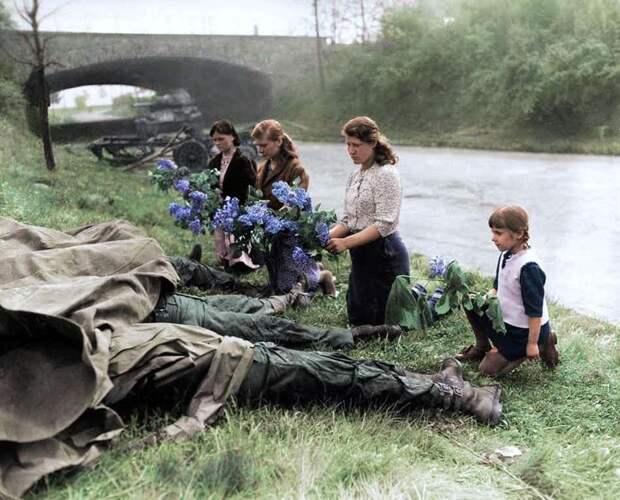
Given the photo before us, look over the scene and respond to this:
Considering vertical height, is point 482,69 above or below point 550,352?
above

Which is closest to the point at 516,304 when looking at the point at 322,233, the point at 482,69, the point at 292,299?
the point at 322,233

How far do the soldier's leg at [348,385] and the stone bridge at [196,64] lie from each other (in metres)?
20.2

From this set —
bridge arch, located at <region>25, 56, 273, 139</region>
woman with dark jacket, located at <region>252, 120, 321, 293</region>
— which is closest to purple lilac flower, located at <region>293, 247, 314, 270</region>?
woman with dark jacket, located at <region>252, 120, 321, 293</region>

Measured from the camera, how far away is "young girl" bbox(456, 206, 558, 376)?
3.27 metres

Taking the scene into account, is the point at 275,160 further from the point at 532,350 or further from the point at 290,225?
the point at 532,350

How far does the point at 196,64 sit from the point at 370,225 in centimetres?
2471

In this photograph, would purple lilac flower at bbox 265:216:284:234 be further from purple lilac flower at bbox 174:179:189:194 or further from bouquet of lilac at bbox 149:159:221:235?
purple lilac flower at bbox 174:179:189:194

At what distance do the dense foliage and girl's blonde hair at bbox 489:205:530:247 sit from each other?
1487 centimetres

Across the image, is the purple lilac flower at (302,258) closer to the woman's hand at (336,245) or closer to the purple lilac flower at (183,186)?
the woman's hand at (336,245)

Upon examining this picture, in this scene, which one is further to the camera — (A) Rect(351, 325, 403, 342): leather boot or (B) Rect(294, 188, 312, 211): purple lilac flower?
(B) Rect(294, 188, 312, 211): purple lilac flower

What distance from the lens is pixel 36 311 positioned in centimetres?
246

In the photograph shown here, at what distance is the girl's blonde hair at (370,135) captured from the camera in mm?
3844

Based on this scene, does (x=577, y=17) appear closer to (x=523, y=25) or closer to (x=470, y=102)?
(x=523, y=25)

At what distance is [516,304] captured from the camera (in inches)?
133
